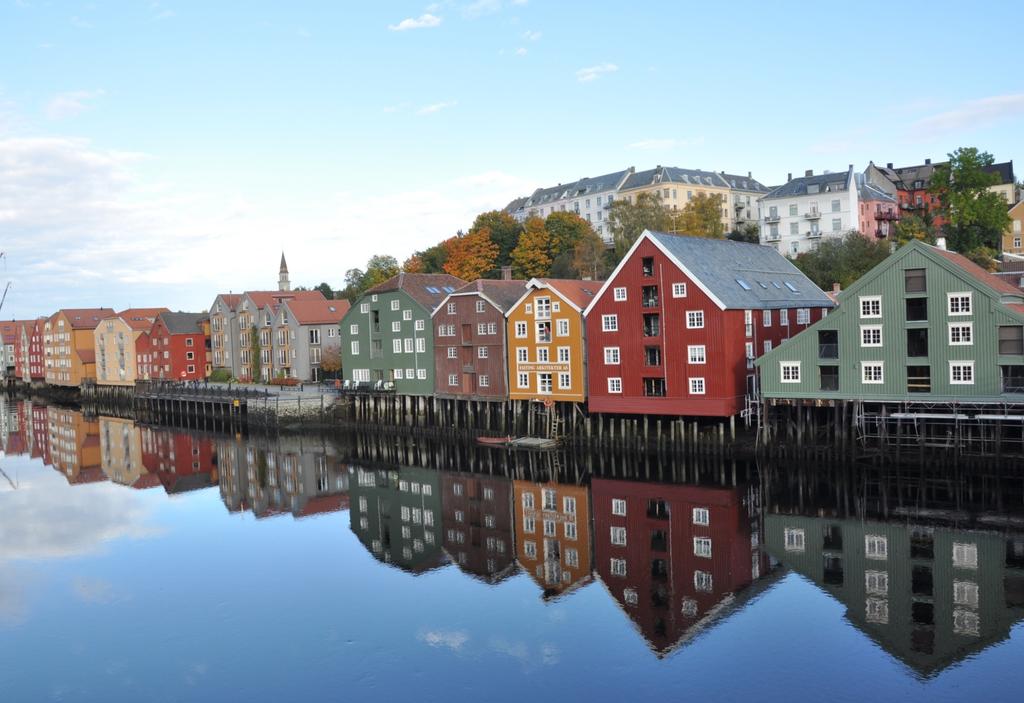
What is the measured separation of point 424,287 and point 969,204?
130 feet

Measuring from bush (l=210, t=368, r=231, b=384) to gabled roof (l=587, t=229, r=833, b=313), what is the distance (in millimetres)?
50902

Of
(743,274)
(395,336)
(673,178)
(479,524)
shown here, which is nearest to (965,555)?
(479,524)

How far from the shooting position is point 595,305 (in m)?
44.8

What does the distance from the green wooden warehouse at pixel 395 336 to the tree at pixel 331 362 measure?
1026 cm

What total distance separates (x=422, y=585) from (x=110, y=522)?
17.7m

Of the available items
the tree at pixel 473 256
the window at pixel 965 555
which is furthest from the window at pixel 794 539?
the tree at pixel 473 256

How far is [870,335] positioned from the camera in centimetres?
3662

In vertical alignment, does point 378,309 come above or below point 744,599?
above

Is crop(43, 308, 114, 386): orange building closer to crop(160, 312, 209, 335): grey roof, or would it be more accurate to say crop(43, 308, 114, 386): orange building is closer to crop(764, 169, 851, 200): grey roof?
crop(160, 312, 209, 335): grey roof

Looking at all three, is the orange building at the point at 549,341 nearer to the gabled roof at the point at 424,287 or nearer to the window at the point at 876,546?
the gabled roof at the point at 424,287

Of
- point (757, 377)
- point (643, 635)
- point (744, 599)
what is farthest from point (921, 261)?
point (643, 635)

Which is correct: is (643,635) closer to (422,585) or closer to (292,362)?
(422,585)

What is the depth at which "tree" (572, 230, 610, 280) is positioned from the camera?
238 feet

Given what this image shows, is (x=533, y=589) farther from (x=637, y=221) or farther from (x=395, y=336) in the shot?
(x=637, y=221)
